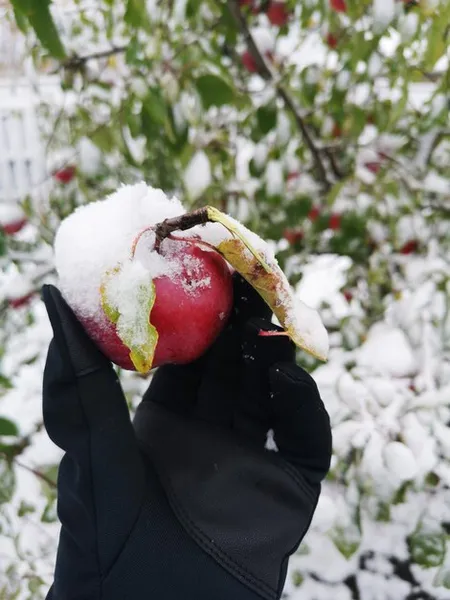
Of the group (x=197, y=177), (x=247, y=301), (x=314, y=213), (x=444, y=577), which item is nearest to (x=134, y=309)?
(x=247, y=301)

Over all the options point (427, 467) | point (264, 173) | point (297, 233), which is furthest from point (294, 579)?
point (264, 173)

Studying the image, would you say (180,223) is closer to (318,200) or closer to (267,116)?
(267,116)

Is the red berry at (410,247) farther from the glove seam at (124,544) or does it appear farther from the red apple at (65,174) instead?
the glove seam at (124,544)

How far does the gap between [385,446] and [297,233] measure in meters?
0.79

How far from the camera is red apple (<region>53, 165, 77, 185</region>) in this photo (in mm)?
1455

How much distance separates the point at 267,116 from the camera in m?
1.21

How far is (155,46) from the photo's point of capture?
1.07m

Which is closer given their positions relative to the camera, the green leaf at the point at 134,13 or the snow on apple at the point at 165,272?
the snow on apple at the point at 165,272

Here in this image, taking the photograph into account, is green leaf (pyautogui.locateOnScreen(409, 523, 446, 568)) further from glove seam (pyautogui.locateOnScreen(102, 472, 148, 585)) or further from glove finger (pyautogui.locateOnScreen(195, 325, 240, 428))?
glove seam (pyautogui.locateOnScreen(102, 472, 148, 585))

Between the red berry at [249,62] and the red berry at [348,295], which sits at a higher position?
the red berry at [249,62]

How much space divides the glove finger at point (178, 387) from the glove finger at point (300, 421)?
0.14 metres

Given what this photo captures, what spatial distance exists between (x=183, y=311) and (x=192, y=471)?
241mm

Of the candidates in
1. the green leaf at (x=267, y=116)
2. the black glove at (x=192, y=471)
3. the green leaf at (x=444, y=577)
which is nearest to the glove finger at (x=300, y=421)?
the black glove at (x=192, y=471)

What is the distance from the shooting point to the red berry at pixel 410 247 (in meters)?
1.45
